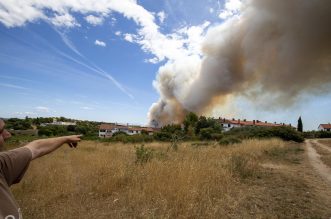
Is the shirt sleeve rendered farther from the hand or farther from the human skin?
the hand

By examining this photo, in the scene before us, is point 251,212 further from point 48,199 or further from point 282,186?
point 48,199

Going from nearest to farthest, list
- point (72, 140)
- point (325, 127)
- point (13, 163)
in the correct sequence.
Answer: point (13, 163)
point (72, 140)
point (325, 127)

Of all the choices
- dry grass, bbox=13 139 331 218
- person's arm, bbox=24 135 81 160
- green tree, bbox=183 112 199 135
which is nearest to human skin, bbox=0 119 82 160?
person's arm, bbox=24 135 81 160

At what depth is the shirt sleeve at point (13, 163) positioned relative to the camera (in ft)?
5.86

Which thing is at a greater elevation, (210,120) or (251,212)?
(210,120)

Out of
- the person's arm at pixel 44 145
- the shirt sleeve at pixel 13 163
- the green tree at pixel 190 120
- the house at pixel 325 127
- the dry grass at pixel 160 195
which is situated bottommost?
the dry grass at pixel 160 195

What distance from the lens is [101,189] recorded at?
6371 millimetres

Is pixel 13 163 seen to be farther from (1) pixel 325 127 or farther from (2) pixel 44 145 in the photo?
(1) pixel 325 127

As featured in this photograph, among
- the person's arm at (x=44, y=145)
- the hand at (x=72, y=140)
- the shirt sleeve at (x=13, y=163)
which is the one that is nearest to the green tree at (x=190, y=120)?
the hand at (x=72, y=140)

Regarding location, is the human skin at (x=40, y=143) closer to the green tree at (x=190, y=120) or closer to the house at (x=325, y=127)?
the green tree at (x=190, y=120)

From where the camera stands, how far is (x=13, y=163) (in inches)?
72.5

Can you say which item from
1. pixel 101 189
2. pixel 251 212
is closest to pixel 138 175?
pixel 101 189

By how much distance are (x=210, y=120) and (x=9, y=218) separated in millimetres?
68882

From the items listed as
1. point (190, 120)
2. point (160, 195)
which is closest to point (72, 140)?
point (160, 195)
